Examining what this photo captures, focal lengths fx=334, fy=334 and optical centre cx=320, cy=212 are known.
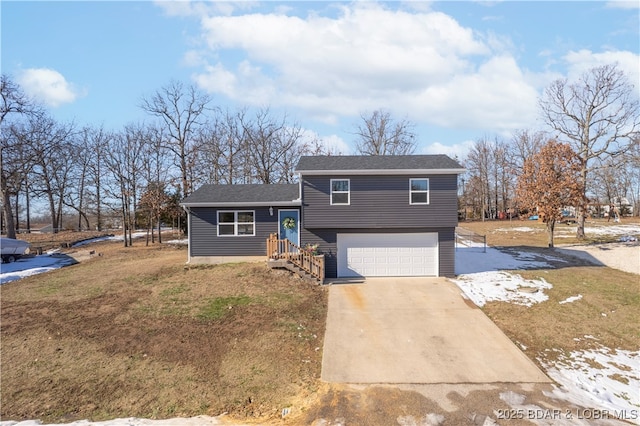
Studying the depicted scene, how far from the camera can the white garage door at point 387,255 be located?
1488 cm

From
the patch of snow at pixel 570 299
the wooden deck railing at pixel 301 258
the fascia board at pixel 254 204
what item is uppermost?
the fascia board at pixel 254 204

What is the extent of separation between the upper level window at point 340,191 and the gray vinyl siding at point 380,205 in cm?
16

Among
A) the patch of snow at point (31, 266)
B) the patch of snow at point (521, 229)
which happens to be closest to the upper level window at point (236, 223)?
the patch of snow at point (31, 266)

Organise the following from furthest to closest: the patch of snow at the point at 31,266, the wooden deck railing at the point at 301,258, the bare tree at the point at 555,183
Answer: the bare tree at the point at 555,183 < the patch of snow at the point at 31,266 < the wooden deck railing at the point at 301,258

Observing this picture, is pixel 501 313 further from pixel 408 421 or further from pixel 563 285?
pixel 408 421

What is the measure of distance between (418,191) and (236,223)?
888cm

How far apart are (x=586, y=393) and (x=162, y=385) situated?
8557 millimetres

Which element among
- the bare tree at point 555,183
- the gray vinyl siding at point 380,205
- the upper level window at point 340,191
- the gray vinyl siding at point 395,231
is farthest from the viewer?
the bare tree at point 555,183

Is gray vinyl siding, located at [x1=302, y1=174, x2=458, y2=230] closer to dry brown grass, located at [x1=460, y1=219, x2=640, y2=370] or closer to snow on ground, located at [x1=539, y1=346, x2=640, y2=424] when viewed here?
dry brown grass, located at [x1=460, y1=219, x2=640, y2=370]

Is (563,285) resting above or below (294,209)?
below

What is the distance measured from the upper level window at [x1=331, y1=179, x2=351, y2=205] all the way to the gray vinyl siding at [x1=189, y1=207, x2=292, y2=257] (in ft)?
11.8

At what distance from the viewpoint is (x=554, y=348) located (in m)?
8.42

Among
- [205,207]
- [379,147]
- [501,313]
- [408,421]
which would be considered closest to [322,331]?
[408,421]

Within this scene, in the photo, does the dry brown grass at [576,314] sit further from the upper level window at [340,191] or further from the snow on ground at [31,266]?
the snow on ground at [31,266]
